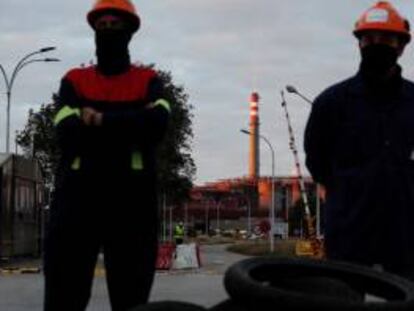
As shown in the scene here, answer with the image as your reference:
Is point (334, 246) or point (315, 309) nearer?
point (315, 309)

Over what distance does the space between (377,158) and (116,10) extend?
147 centimetres

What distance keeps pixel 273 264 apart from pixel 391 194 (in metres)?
0.82

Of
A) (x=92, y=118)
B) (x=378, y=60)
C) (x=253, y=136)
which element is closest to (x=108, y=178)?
(x=92, y=118)

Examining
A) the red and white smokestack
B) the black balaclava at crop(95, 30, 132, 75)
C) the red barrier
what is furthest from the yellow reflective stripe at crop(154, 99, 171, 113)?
the red and white smokestack

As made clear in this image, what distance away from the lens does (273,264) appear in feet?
17.8

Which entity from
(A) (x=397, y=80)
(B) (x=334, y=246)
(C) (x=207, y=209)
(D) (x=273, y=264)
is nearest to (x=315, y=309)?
(D) (x=273, y=264)

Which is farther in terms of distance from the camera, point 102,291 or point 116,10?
point 102,291

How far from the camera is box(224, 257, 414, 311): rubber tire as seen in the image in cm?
493

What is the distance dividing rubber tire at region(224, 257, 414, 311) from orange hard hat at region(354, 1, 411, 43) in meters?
1.17

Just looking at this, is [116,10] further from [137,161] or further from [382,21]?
[382,21]

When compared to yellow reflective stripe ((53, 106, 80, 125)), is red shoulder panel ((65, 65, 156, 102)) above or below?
→ above

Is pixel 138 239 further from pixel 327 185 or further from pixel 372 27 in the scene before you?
pixel 372 27

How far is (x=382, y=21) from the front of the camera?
5895 millimetres

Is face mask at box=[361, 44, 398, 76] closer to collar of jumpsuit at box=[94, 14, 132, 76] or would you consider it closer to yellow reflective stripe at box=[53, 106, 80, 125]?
collar of jumpsuit at box=[94, 14, 132, 76]
